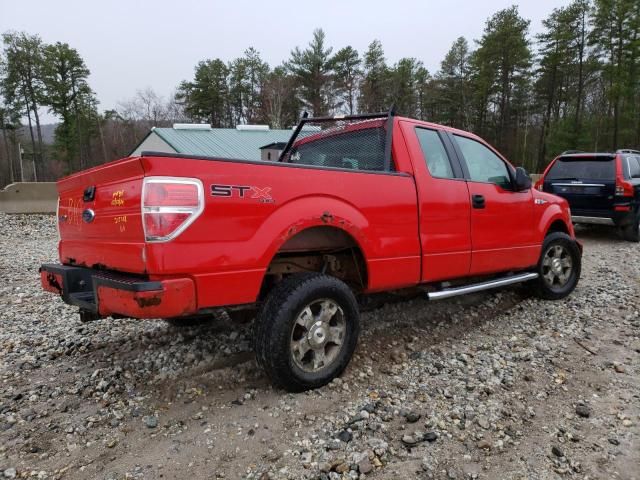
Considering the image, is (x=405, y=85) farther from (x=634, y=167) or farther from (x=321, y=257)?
(x=321, y=257)

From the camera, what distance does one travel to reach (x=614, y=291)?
536 centimetres

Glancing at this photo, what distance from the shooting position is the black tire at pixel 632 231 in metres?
8.84

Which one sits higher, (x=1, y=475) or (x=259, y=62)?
(x=259, y=62)

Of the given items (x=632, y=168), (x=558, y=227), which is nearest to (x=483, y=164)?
(x=558, y=227)

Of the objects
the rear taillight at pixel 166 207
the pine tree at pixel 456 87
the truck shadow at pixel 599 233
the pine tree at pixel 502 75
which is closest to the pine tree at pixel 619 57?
the pine tree at pixel 502 75

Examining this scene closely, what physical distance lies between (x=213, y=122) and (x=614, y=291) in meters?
48.2

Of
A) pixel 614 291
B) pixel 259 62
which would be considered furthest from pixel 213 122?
pixel 614 291

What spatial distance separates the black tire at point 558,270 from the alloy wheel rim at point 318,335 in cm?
301

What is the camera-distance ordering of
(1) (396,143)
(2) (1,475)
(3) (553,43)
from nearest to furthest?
(2) (1,475) < (1) (396,143) < (3) (553,43)

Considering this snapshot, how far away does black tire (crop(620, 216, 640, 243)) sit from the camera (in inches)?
348

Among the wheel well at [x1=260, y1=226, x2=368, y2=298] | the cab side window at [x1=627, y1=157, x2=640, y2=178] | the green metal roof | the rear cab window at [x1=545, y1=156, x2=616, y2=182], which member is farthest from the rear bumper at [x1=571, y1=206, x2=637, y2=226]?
the green metal roof

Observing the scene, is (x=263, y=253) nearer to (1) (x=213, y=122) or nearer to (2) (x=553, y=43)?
(2) (x=553, y=43)

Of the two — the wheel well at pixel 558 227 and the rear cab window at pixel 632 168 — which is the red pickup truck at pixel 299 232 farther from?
the rear cab window at pixel 632 168

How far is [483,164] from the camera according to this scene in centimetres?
426
